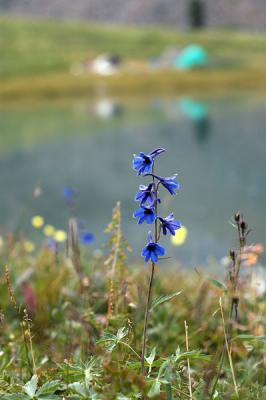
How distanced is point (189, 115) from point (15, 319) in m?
27.8

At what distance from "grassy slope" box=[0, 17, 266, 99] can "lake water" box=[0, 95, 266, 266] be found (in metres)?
28.0

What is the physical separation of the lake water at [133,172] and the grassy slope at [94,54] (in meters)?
28.0

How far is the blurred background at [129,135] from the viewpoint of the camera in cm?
1133

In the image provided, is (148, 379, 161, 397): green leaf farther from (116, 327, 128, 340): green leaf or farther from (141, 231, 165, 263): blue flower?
(141, 231, 165, 263): blue flower

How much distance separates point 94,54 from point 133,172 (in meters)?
75.3

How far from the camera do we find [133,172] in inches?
656

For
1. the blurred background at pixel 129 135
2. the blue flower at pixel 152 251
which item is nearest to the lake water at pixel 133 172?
the blurred background at pixel 129 135

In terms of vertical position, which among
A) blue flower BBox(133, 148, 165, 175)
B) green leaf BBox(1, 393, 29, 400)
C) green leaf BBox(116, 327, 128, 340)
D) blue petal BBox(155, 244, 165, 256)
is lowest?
green leaf BBox(1, 393, 29, 400)

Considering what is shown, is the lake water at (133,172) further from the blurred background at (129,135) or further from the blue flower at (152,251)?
the blue flower at (152,251)

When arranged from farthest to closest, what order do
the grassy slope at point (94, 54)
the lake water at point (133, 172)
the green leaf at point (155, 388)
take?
the grassy slope at point (94, 54)
the lake water at point (133, 172)
the green leaf at point (155, 388)

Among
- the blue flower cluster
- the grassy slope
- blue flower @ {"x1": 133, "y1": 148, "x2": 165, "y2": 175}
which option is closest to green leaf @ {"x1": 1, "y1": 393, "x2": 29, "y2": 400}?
the blue flower cluster

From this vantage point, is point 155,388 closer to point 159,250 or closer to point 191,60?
point 159,250

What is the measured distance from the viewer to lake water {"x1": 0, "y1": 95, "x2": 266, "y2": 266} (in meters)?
10.6

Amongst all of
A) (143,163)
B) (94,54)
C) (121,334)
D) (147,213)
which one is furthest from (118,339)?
(94,54)
